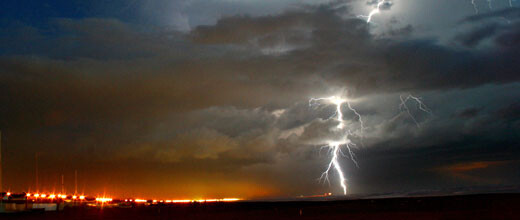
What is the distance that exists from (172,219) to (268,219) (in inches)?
348

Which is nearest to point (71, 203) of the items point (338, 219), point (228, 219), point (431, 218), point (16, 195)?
point (16, 195)

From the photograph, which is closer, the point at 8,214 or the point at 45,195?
the point at 8,214

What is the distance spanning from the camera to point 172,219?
39.7m

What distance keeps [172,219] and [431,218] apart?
68.1ft

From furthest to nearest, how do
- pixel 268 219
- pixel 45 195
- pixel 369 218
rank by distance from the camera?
pixel 45 195 < pixel 268 219 < pixel 369 218

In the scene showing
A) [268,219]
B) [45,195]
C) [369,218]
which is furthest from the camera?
[45,195]

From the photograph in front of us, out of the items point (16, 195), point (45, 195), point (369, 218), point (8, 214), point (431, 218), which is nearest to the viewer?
point (431, 218)

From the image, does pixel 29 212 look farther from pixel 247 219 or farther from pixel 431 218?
pixel 431 218

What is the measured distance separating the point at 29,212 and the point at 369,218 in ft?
122

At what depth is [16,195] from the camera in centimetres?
5775

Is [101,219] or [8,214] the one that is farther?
[8,214]

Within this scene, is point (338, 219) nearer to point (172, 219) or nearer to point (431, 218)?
point (431, 218)

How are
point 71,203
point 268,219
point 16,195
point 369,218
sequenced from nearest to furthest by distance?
point 369,218, point 268,219, point 16,195, point 71,203

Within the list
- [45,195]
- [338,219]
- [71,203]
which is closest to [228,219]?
[338,219]
